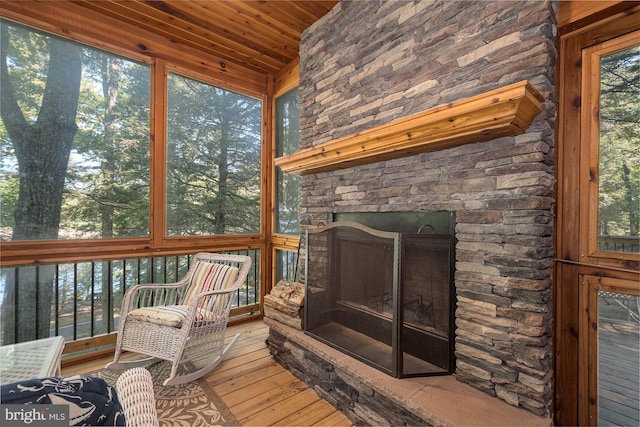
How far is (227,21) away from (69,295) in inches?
112

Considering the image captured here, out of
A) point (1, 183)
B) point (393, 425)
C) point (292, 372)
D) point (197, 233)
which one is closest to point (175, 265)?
point (197, 233)

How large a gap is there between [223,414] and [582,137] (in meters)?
2.52

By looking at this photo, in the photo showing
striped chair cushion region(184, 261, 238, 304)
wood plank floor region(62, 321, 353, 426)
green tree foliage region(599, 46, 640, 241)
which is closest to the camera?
green tree foliage region(599, 46, 640, 241)

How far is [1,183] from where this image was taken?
2.12 m

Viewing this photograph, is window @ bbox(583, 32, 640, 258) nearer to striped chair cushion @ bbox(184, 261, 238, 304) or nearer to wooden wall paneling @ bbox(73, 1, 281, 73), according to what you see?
striped chair cushion @ bbox(184, 261, 238, 304)

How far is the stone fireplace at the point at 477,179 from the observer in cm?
128

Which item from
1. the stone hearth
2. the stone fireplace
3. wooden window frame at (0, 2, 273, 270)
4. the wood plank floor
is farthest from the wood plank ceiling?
the wood plank floor

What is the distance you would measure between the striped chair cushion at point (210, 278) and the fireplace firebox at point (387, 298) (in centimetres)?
74

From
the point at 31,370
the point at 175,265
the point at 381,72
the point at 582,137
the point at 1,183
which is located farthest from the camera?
the point at 175,265

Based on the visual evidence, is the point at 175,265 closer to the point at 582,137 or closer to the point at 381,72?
the point at 381,72

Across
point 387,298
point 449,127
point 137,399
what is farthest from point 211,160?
point 137,399

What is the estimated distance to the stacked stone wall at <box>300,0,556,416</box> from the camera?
127 centimetres

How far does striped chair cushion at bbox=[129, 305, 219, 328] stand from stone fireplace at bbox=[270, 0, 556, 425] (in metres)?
0.76

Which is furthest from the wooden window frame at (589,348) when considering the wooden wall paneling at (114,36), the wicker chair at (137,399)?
the wooden wall paneling at (114,36)
